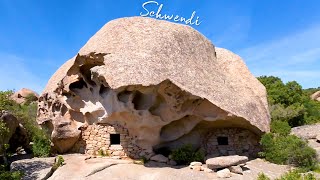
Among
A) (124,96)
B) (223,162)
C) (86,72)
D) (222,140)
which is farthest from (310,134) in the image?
(86,72)

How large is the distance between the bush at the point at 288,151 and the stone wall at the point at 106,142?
735 cm

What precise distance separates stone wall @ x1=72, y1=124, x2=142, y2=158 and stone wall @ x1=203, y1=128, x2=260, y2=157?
428cm

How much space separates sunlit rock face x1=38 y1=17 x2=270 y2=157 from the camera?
1705 cm

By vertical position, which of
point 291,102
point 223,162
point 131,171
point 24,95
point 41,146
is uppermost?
point 24,95

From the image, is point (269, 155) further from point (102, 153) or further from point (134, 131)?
point (102, 153)

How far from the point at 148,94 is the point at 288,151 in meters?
8.33

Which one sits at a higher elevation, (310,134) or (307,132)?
(307,132)

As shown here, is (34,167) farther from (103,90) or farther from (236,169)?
(236,169)

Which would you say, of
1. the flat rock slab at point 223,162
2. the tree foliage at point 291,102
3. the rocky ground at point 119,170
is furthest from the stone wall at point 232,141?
the tree foliage at point 291,102

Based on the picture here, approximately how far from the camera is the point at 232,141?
65.8 ft

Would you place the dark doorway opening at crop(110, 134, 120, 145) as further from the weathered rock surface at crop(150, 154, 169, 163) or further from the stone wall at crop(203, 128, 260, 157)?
the stone wall at crop(203, 128, 260, 157)

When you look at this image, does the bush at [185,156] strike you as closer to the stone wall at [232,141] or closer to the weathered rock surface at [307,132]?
the stone wall at [232,141]

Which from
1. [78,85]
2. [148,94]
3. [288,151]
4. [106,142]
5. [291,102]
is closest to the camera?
[148,94]

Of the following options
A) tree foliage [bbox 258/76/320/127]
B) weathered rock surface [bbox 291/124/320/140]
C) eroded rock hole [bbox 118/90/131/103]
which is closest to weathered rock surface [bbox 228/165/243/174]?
eroded rock hole [bbox 118/90/131/103]
